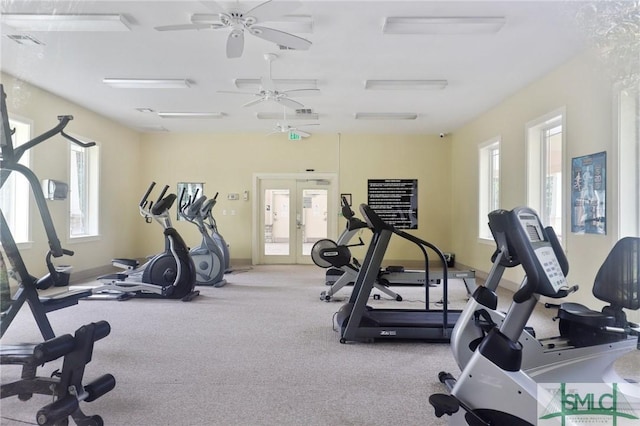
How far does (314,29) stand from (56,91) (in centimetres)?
408

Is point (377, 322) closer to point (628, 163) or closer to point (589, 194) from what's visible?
point (589, 194)

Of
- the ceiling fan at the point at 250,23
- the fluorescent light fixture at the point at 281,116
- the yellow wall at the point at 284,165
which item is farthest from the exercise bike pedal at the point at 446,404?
the yellow wall at the point at 284,165

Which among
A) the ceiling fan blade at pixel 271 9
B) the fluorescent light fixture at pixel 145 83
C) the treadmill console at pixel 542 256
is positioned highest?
the fluorescent light fixture at pixel 145 83

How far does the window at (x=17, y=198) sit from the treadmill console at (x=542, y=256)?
9.76 feet

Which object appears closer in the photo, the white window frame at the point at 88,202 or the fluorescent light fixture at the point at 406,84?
the fluorescent light fixture at the point at 406,84

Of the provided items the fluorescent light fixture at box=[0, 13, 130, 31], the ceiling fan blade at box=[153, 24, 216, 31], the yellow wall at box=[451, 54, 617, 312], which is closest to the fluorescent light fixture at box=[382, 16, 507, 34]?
A: the yellow wall at box=[451, 54, 617, 312]

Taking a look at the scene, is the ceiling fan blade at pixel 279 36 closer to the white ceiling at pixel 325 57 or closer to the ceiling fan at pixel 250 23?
the ceiling fan at pixel 250 23

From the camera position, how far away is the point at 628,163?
11.4ft

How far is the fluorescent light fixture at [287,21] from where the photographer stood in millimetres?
3269

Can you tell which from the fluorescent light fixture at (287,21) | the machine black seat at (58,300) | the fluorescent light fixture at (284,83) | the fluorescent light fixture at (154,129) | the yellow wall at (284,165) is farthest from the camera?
the yellow wall at (284,165)

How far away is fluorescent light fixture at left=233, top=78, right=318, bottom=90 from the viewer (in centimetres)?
500

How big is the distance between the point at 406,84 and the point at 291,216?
429cm

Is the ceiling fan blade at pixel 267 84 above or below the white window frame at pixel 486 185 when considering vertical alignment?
above

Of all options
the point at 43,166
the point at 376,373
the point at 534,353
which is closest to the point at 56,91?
the point at 43,166
